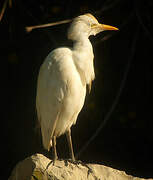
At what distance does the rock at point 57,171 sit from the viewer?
2296mm

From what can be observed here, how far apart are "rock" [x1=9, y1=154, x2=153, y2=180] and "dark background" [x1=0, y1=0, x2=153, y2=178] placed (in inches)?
45.0

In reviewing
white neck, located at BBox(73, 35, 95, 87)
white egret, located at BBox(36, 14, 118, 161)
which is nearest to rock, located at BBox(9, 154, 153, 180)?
white egret, located at BBox(36, 14, 118, 161)

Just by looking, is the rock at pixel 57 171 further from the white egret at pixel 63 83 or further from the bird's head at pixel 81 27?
the bird's head at pixel 81 27

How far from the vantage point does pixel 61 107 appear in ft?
8.50

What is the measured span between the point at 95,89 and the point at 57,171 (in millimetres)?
1425

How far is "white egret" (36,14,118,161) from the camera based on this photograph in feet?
8.32

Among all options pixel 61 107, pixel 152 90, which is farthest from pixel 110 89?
pixel 61 107

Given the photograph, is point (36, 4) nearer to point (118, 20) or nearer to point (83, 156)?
point (118, 20)

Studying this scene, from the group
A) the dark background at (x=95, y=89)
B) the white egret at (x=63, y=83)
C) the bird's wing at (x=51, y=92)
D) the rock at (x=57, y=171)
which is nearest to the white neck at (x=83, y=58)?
the white egret at (x=63, y=83)

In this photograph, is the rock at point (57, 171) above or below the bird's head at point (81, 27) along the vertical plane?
below

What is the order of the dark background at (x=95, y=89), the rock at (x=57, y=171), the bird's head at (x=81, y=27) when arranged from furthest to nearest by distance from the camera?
the dark background at (x=95, y=89), the bird's head at (x=81, y=27), the rock at (x=57, y=171)

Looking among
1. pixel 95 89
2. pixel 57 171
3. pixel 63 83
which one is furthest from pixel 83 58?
pixel 95 89

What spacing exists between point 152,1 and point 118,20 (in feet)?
1.03

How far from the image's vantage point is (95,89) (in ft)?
12.1
